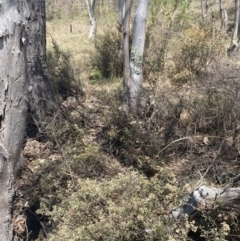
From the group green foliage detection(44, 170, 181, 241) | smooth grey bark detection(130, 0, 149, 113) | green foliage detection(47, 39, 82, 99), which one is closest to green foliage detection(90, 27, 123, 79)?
green foliage detection(47, 39, 82, 99)

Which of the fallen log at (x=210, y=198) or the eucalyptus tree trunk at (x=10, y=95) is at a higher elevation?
the eucalyptus tree trunk at (x=10, y=95)

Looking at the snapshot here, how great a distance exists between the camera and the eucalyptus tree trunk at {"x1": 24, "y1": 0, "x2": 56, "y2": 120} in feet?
15.0

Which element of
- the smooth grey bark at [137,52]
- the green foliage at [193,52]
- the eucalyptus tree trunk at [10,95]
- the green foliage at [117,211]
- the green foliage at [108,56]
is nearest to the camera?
the eucalyptus tree trunk at [10,95]

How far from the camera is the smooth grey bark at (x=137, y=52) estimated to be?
487 centimetres

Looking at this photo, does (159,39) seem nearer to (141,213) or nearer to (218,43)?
(218,43)

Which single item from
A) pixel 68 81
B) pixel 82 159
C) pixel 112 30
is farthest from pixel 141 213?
pixel 112 30

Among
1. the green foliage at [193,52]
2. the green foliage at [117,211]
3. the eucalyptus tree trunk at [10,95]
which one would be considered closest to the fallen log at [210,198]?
the green foliage at [117,211]

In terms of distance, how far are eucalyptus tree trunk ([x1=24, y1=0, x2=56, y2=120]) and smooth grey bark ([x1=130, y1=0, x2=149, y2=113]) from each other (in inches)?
46.0

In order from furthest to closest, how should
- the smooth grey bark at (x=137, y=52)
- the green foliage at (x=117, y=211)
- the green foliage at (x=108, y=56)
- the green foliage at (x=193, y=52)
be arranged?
the green foliage at (x=108, y=56) → the green foliage at (x=193, y=52) → the smooth grey bark at (x=137, y=52) → the green foliage at (x=117, y=211)

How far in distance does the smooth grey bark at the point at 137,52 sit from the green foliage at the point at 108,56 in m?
2.05

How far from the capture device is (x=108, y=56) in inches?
297

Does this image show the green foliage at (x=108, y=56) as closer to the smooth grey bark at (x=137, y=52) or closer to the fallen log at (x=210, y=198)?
the smooth grey bark at (x=137, y=52)

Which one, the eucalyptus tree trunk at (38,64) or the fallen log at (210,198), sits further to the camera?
the eucalyptus tree trunk at (38,64)

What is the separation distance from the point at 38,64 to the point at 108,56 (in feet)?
10.0
